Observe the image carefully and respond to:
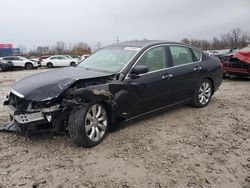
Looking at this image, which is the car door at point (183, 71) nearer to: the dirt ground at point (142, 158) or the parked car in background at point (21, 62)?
the dirt ground at point (142, 158)

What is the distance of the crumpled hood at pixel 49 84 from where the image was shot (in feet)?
12.6

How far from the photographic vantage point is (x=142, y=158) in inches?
147

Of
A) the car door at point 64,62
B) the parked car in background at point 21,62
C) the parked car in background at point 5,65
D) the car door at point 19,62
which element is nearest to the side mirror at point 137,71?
the parked car in background at point 5,65

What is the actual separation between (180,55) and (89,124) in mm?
2659

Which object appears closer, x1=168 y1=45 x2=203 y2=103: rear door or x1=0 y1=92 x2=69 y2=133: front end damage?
x1=0 y1=92 x2=69 y2=133: front end damage

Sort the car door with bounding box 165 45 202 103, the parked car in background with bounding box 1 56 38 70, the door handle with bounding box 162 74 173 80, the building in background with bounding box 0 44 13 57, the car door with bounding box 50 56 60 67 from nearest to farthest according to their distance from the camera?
→ the door handle with bounding box 162 74 173 80, the car door with bounding box 165 45 202 103, the parked car in background with bounding box 1 56 38 70, the car door with bounding box 50 56 60 67, the building in background with bounding box 0 44 13 57

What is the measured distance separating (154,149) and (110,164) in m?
0.77

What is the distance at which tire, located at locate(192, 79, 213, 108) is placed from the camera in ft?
19.7

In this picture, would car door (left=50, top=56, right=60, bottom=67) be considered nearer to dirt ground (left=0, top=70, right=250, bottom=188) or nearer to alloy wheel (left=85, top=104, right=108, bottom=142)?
dirt ground (left=0, top=70, right=250, bottom=188)

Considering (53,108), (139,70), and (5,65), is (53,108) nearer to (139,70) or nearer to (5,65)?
(139,70)

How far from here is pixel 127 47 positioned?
201 inches


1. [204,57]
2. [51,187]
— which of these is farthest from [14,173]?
[204,57]

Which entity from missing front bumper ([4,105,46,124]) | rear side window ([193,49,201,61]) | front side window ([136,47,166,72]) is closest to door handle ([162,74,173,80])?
front side window ([136,47,166,72])

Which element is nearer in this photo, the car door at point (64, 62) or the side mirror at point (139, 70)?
the side mirror at point (139, 70)
